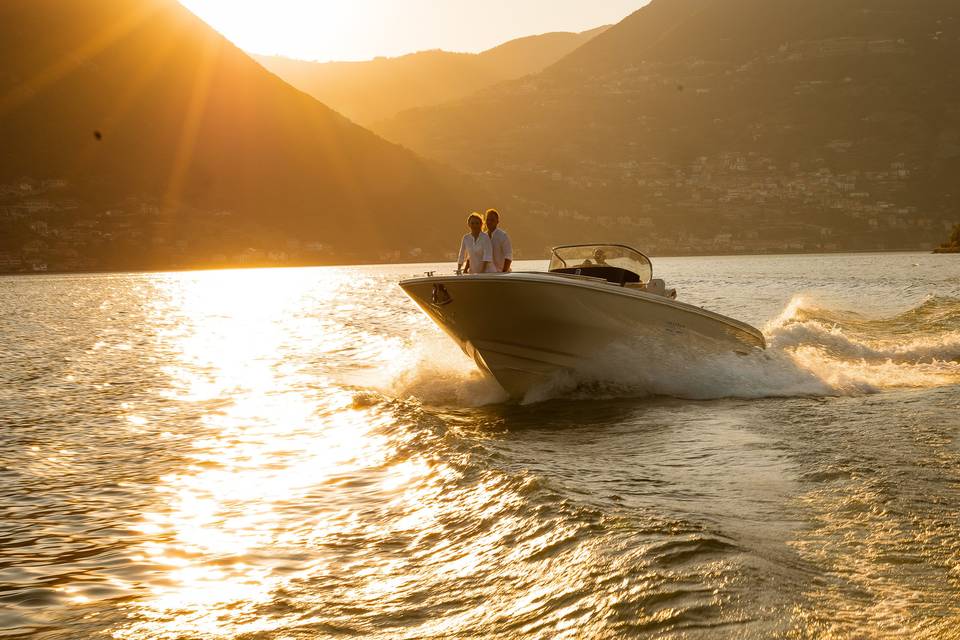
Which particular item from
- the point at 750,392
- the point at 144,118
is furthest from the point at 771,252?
the point at 750,392

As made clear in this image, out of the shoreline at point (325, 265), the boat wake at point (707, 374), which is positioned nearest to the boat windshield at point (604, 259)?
the boat wake at point (707, 374)

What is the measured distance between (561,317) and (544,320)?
218 mm

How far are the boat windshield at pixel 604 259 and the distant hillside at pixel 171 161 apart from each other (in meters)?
126

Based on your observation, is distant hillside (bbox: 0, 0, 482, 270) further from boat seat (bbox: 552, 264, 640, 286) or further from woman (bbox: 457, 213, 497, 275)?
boat seat (bbox: 552, 264, 640, 286)

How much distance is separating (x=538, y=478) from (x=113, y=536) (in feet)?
9.50

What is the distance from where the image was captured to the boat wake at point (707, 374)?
11578 mm

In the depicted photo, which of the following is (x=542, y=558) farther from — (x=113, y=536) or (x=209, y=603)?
(x=113, y=536)

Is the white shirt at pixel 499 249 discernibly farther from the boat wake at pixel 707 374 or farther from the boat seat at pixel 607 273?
the boat wake at pixel 707 374

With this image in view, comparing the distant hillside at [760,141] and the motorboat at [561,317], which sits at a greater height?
the distant hillside at [760,141]

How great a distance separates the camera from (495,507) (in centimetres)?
588

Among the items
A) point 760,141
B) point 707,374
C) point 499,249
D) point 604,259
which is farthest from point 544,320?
point 760,141

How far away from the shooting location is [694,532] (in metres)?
5.01

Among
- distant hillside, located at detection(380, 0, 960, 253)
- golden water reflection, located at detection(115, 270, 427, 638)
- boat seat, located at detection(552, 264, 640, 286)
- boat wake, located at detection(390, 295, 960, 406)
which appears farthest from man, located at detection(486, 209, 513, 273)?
distant hillside, located at detection(380, 0, 960, 253)

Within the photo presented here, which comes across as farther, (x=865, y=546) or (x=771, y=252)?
(x=771, y=252)
